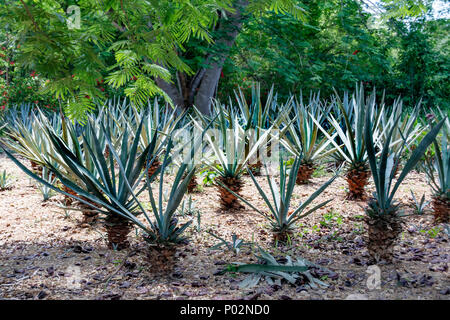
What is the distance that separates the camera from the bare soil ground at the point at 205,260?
1710 millimetres

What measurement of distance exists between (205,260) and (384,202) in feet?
3.57

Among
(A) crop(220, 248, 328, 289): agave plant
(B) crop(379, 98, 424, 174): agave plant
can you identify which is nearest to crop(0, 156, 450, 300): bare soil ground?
(A) crop(220, 248, 328, 289): agave plant

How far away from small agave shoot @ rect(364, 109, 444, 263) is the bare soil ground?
116 mm

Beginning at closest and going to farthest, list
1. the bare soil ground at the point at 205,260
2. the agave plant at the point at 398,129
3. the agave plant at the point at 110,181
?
1. the bare soil ground at the point at 205,260
2. the agave plant at the point at 110,181
3. the agave plant at the point at 398,129

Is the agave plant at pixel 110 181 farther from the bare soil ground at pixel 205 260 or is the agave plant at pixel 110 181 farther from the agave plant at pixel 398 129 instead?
the agave plant at pixel 398 129

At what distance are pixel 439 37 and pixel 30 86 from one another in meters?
13.8

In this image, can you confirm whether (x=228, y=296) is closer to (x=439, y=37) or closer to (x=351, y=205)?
(x=351, y=205)

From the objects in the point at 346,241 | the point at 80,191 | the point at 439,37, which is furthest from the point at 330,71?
the point at 80,191

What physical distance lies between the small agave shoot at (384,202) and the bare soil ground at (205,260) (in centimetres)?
12

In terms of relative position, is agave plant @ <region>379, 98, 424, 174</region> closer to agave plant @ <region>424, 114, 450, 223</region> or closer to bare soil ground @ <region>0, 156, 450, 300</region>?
agave plant @ <region>424, 114, 450, 223</region>

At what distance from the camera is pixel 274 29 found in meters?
8.31

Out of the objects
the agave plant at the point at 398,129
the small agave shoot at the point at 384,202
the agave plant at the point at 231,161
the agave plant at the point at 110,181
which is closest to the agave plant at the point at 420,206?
the agave plant at the point at 398,129

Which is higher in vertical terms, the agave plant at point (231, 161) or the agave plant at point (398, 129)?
the agave plant at point (398, 129)

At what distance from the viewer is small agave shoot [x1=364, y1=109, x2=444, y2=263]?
1802 millimetres
